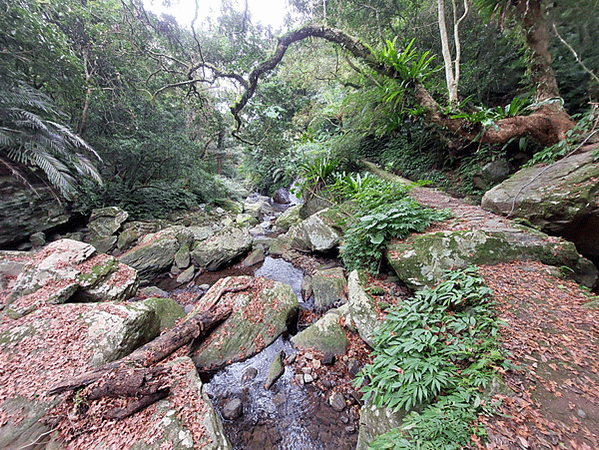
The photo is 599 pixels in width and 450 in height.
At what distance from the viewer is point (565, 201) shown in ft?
8.18

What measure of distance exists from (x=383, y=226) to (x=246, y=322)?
2593 mm

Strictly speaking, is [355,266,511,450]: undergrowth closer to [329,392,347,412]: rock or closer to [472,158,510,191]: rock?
[329,392,347,412]: rock

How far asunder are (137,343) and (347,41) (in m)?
6.93

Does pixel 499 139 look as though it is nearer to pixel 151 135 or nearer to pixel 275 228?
pixel 275 228

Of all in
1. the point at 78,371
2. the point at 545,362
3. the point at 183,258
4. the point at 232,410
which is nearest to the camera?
the point at 545,362

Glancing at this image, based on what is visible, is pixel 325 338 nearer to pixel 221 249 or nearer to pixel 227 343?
pixel 227 343

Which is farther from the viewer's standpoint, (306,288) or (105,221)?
(105,221)

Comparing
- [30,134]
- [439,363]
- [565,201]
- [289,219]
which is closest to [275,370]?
[439,363]

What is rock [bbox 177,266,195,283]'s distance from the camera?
495 centimetres

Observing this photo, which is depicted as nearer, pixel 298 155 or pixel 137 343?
pixel 137 343

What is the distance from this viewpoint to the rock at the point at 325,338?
2.81 meters

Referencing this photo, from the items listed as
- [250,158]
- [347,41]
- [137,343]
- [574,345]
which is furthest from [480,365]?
[250,158]

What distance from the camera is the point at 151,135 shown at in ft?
21.0

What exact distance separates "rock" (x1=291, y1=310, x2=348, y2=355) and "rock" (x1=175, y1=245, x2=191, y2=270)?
A: 145 inches
